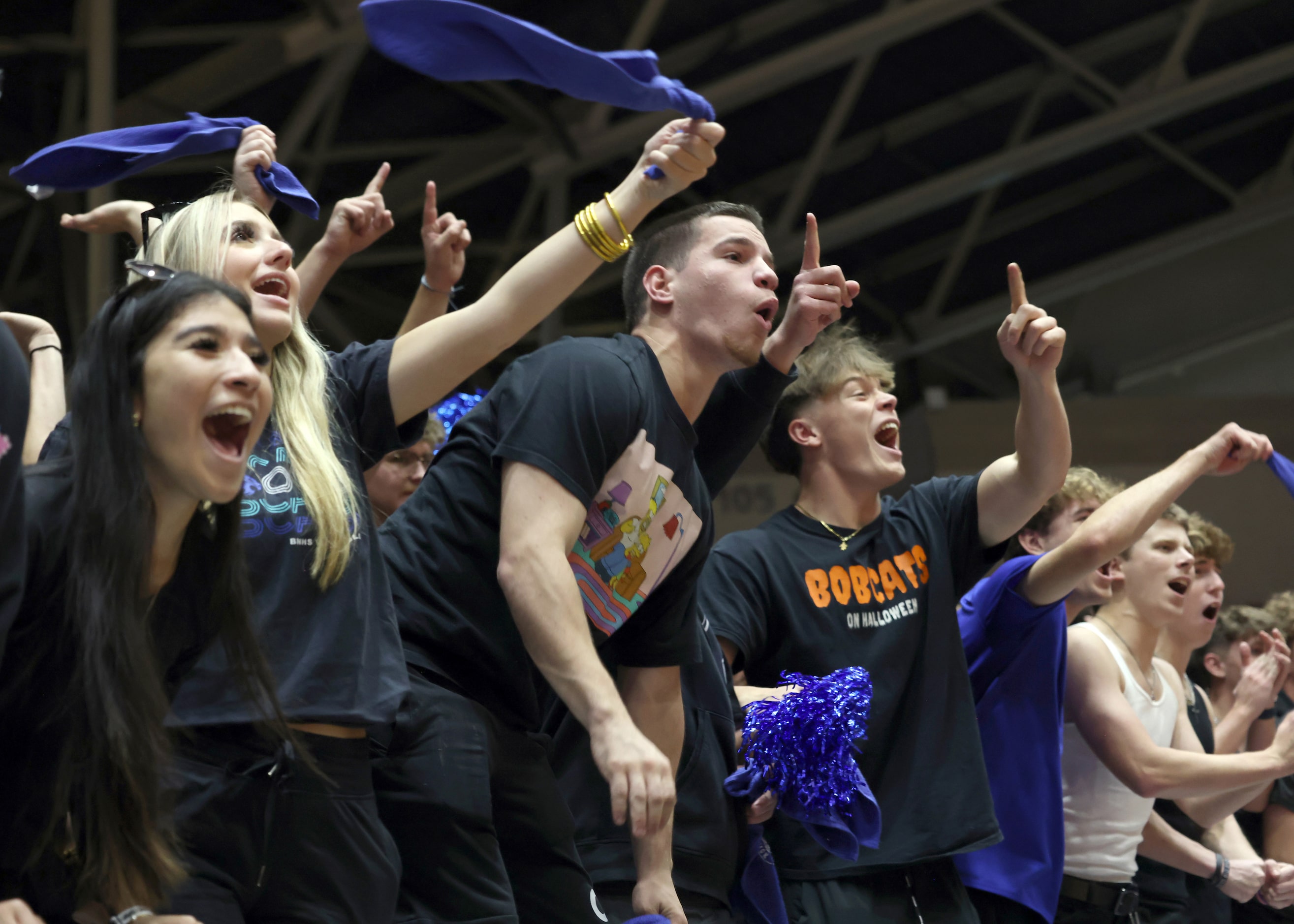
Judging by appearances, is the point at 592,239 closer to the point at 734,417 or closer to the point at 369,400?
the point at 369,400

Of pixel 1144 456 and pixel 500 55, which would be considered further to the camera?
pixel 1144 456

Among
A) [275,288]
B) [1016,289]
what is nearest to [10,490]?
[275,288]

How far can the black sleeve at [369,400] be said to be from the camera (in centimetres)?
222

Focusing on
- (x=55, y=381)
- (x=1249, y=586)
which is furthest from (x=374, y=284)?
(x=55, y=381)

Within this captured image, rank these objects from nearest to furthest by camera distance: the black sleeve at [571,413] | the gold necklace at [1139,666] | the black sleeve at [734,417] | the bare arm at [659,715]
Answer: the black sleeve at [571,413]
the bare arm at [659,715]
the black sleeve at [734,417]
the gold necklace at [1139,666]

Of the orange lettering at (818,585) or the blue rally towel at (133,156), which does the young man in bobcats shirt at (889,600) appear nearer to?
the orange lettering at (818,585)

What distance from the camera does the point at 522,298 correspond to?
218cm

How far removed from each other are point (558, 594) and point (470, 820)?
374 mm

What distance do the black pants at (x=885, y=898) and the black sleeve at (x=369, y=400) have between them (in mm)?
1438

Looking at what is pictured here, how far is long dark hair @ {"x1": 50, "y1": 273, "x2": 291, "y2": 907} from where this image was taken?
158 centimetres

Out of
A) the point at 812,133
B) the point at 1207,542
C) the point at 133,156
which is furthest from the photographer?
the point at 812,133

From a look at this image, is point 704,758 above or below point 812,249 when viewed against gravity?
below

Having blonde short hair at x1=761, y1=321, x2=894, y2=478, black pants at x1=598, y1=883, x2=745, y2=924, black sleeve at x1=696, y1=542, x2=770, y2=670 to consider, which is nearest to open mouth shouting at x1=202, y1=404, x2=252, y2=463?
black pants at x1=598, y1=883, x2=745, y2=924

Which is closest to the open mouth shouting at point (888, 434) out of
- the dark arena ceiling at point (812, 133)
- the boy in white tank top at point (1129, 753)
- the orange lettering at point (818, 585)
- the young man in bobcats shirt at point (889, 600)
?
the young man in bobcats shirt at point (889, 600)
